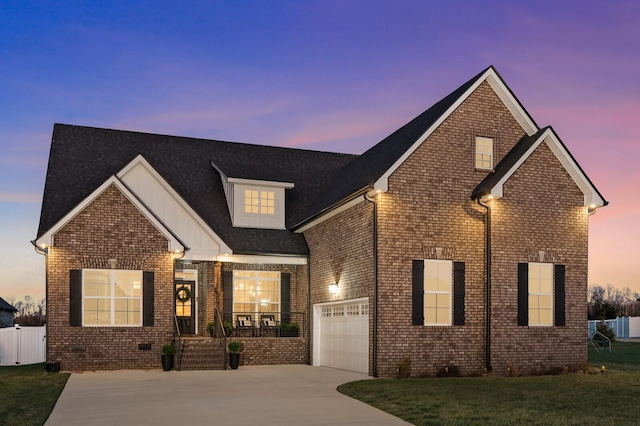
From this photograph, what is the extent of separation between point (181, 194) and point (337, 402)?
44.1 feet

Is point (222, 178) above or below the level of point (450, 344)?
above

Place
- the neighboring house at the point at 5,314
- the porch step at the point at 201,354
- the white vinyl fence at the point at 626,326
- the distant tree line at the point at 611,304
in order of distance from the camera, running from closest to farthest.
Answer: the porch step at the point at 201,354
the neighboring house at the point at 5,314
the white vinyl fence at the point at 626,326
the distant tree line at the point at 611,304

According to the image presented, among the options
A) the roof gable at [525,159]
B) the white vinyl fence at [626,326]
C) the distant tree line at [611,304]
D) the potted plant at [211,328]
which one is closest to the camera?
the roof gable at [525,159]

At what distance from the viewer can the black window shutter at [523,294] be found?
62.8ft

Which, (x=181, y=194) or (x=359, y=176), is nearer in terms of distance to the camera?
(x=359, y=176)

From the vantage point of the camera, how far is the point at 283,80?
23625 mm

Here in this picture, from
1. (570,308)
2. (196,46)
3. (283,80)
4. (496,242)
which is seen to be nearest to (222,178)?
(283,80)

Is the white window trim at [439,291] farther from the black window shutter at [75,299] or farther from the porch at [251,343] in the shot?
the black window shutter at [75,299]

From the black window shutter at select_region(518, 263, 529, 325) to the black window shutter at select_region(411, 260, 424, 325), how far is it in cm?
298

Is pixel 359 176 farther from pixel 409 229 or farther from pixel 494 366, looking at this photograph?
pixel 494 366

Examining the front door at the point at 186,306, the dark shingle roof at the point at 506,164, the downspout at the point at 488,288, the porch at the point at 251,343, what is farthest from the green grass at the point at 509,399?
the front door at the point at 186,306

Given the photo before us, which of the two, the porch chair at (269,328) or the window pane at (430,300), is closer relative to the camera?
the window pane at (430,300)

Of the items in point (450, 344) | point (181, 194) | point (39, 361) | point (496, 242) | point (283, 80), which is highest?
point (283, 80)

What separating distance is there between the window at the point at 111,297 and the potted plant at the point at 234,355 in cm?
291
